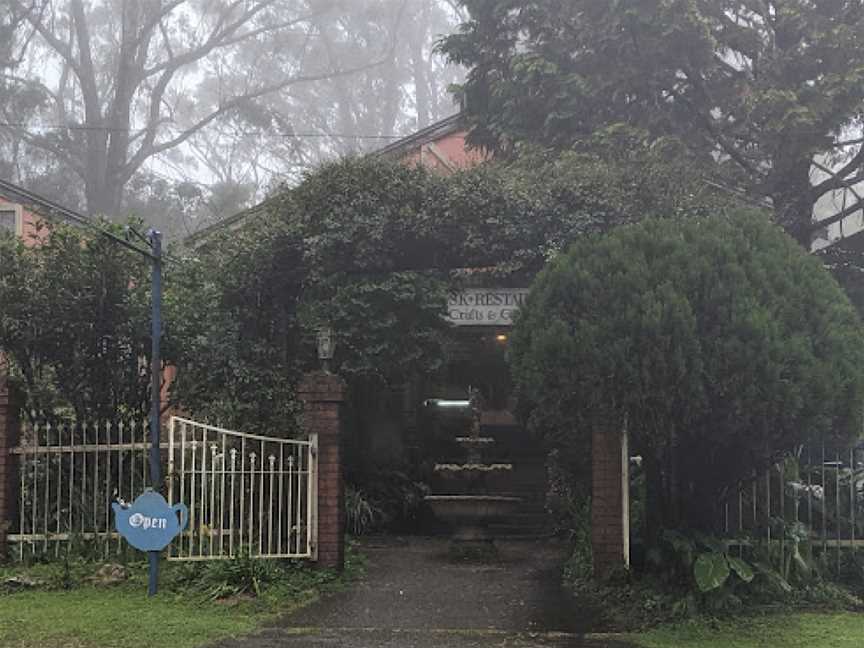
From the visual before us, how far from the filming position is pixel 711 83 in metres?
14.1

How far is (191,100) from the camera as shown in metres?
40.8

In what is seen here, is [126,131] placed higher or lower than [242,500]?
higher

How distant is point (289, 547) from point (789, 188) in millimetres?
8884

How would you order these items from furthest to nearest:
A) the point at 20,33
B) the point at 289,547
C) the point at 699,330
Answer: the point at 20,33 < the point at 289,547 < the point at 699,330

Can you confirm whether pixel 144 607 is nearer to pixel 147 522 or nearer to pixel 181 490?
pixel 147 522

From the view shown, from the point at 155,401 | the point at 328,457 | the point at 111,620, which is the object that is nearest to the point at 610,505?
the point at 328,457

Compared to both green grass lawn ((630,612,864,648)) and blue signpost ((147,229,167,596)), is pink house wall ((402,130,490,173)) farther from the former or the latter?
green grass lawn ((630,612,864,648))

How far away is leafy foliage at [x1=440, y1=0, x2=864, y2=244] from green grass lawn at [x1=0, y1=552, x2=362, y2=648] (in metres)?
8.03

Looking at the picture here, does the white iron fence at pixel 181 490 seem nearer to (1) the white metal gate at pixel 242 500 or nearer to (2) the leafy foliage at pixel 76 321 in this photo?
(1) the white metal gate at pixel 242 500

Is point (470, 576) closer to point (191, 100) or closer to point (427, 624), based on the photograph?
point (427, 624)

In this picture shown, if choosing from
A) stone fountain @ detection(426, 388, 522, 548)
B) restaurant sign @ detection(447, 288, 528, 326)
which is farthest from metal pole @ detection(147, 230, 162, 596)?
restaurant sign @ detection(447, 288, 528, 326)

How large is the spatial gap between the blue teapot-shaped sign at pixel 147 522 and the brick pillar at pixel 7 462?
67.1 inches

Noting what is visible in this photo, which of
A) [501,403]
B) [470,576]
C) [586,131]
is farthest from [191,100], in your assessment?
[470,576]

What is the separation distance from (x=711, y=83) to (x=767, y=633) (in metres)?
9.24
